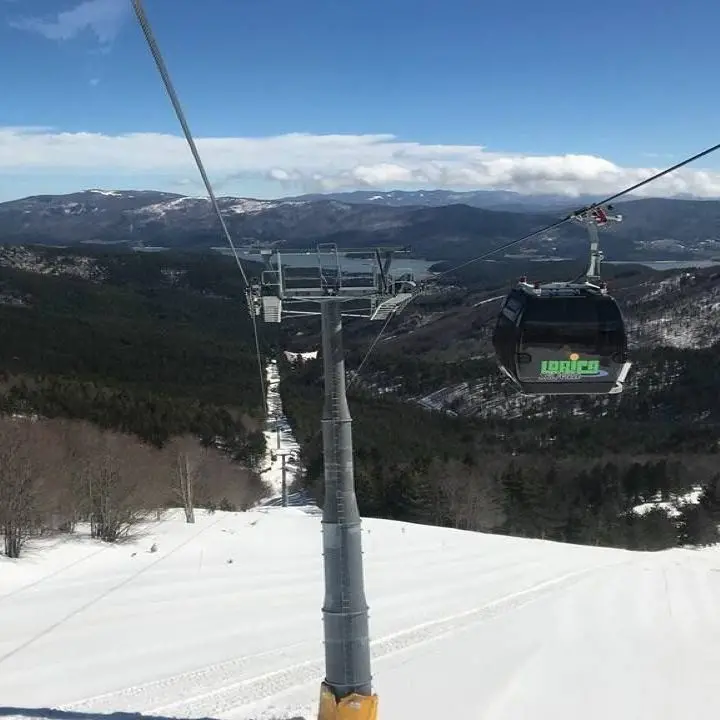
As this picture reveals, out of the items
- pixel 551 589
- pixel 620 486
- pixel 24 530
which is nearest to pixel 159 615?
pixel 24 530

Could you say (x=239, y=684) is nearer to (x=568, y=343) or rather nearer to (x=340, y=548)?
(x=340, y=548)

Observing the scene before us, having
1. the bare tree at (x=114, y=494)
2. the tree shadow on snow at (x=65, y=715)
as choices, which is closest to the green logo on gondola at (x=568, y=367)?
the tree shadow on snow at (x=65, y=715)

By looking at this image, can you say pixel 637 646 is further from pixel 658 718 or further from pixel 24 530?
pixel 24 530

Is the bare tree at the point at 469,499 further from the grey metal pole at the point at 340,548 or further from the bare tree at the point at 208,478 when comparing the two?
the grey metal pole at the point at 340,548

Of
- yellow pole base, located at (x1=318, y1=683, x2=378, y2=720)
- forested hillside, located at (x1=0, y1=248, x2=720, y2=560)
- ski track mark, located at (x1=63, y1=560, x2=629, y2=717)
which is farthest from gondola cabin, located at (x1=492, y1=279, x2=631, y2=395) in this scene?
forested hillside, located at (x1=0, y1=248, x2=720, y2=560)

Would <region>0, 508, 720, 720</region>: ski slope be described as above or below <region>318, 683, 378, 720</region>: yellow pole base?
below

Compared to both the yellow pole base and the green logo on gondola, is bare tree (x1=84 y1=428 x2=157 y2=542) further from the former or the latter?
the green logo on gondola
